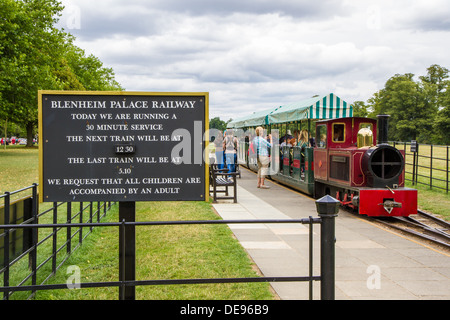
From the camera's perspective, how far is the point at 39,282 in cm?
637

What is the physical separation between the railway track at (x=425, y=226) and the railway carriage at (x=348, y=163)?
296 millimetres

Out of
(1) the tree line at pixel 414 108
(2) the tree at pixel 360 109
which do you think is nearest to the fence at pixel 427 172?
(1) the tree line at pixel 414 108

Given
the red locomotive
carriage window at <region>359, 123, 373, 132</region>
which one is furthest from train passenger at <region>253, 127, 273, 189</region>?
carriage window at <region>359, 123, 373, 132</region>

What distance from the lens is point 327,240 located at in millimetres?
4039

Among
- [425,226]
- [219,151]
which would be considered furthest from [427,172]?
[425,226]

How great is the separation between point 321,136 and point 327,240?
1025 centimetres

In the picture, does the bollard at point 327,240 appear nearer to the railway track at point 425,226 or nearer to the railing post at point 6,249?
the railing post at point 6,249

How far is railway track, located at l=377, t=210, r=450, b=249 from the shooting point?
30.7ft

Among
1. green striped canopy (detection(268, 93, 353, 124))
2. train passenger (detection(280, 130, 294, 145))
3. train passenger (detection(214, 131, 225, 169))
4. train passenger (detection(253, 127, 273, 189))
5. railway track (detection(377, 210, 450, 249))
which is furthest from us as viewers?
train passenger (detection(214, 131, 225, 169))

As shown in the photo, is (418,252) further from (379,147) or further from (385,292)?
(379,147)

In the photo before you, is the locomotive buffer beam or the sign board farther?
the locomotive buffer beam

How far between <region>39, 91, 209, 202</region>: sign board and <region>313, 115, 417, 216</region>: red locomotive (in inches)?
304

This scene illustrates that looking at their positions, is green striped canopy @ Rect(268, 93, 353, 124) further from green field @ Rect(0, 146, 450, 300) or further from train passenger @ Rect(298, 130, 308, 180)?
green field @ Rect(0, 146, 450, 300)

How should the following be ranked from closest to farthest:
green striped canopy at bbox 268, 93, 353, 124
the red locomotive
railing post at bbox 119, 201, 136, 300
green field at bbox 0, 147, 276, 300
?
railing post at bbox 119, 201, 136, 300 < green field at bbox 0, 147, 276, 300 < the red locomotive < green striped canopy at bbox 268, 93, 353, 124
